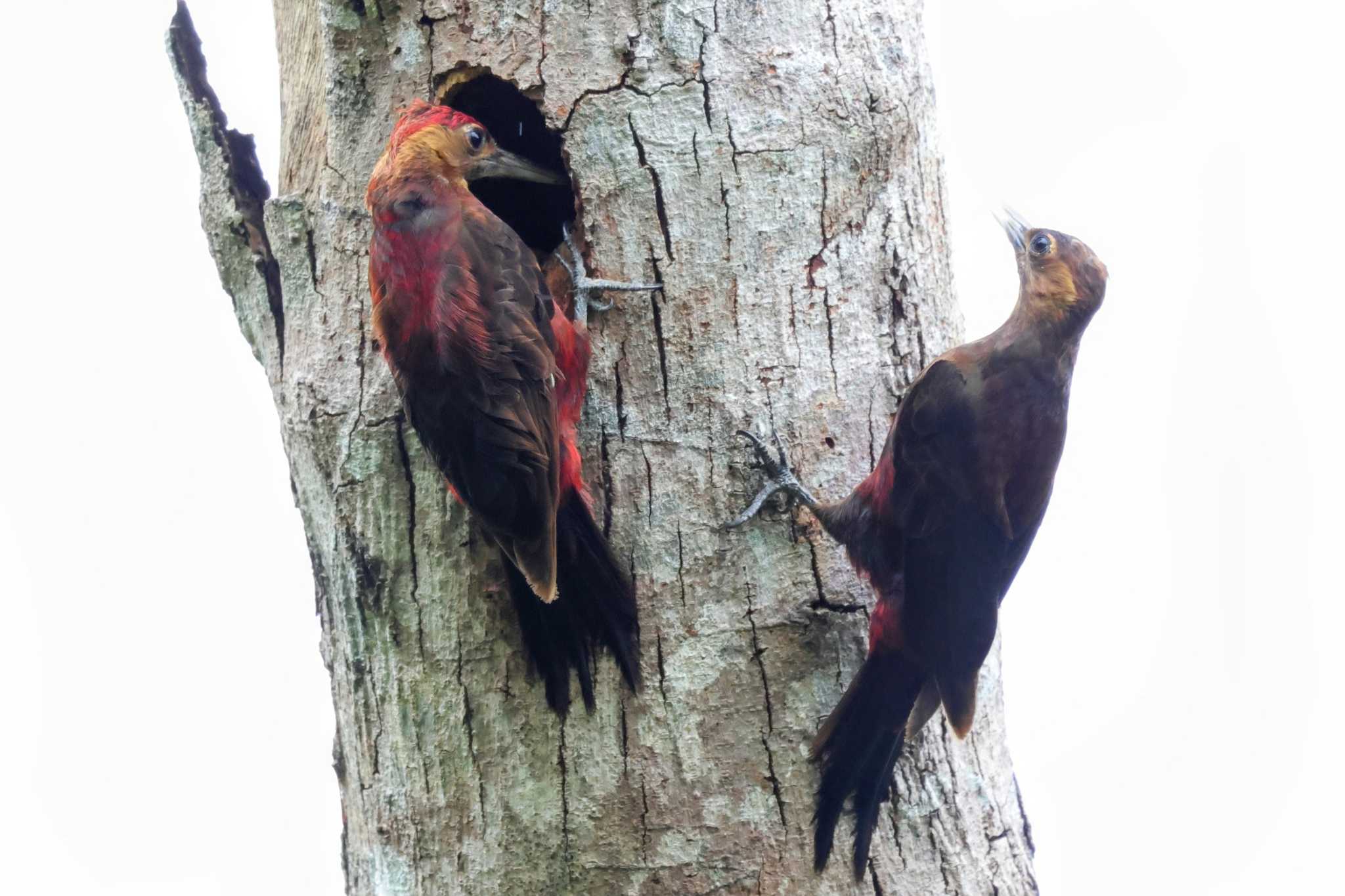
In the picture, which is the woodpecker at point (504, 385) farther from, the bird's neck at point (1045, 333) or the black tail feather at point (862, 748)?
the bird's neck at point (1045, 333)

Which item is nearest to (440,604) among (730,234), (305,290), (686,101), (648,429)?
(648,429)

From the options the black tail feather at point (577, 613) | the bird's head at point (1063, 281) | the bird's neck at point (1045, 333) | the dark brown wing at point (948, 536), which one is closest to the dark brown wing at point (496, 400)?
the black tail feather at point (577, 613)

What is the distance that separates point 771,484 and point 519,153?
120 cm

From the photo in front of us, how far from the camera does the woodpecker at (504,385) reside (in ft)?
8.42

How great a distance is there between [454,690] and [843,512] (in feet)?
2.96

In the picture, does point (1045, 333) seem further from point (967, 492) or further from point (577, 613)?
point (577, 613)

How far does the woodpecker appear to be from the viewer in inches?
101

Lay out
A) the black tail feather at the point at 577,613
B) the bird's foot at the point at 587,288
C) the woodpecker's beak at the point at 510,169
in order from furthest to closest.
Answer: the woodpecker's beak at the point at 510,169
the bird's foot at the point at 587,288
the black tail feather at the point at 577,613

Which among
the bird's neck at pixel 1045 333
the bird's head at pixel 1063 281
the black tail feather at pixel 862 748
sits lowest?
the black tail feather at pixel 862 748

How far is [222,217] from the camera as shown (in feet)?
10.5

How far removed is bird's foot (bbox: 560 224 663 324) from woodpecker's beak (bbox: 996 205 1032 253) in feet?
3.78

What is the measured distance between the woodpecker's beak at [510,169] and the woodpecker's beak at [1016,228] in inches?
47.5

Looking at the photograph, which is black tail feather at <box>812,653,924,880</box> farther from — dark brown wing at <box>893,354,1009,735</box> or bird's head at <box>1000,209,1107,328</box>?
bird's head at <box>1000,209,1107,328</box>

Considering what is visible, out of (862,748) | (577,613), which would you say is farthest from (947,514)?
(577,613)
